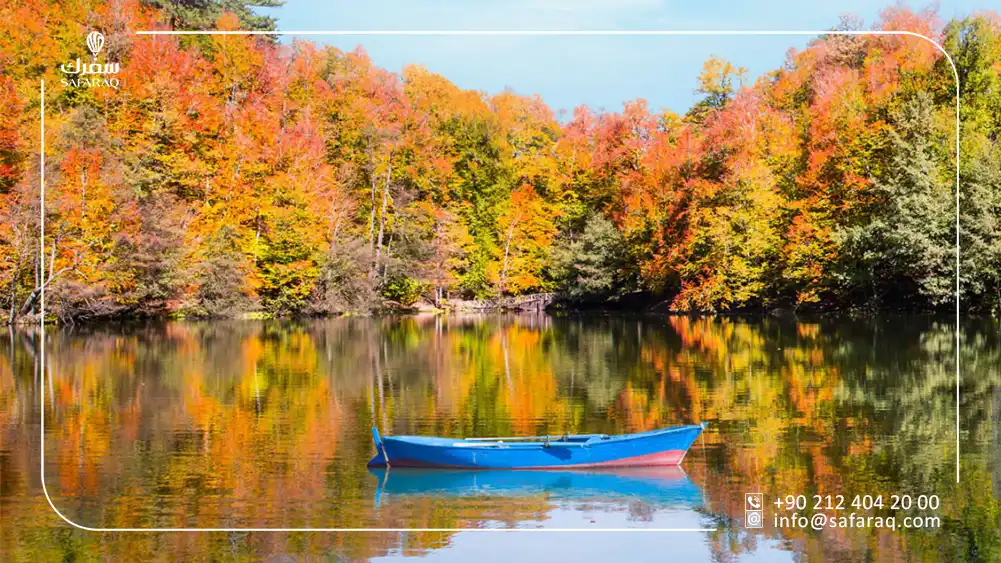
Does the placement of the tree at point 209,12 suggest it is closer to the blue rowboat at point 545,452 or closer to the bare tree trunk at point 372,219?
the bare tree trunk at point 372,219

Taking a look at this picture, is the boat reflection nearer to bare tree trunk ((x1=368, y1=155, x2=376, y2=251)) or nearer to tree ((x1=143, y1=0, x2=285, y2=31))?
tree ((x1=143, y1=0, x2=285, y2=31))

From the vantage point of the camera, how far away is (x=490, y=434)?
16828 millimetres

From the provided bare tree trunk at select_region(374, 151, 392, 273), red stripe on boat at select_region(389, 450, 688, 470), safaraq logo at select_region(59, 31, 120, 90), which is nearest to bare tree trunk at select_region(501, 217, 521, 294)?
bare tree trunk at select_region(374, 151, 392, 273)

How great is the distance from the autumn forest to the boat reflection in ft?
91.0

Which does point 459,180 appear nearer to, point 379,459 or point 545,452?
point 379,459

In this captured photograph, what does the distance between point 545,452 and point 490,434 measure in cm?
392

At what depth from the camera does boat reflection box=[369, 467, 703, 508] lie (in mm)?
12273

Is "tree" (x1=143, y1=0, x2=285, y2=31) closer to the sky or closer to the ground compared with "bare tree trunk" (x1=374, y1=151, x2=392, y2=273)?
closer to the sky

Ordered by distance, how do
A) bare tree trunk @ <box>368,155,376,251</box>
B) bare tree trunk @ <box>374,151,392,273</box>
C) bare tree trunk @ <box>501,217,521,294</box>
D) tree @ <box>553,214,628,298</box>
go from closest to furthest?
tree @ <box>553,214,628,298</box> < bare tree trunk @ <box>501,217,521,294</box> < bare tree trunk @ <box>374,151,392,273</box> < bare tree trunk @ <box>368,155,376,251</box>

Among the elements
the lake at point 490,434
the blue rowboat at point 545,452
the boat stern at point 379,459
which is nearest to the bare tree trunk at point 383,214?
the lake at point 490,434

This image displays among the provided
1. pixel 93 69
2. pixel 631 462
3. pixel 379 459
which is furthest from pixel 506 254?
pixel 631 462

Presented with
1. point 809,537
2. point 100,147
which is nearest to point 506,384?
point 809,537

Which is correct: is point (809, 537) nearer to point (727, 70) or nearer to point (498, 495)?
point (498, 495)

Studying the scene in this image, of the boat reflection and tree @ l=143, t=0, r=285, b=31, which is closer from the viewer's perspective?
the boat reflection
